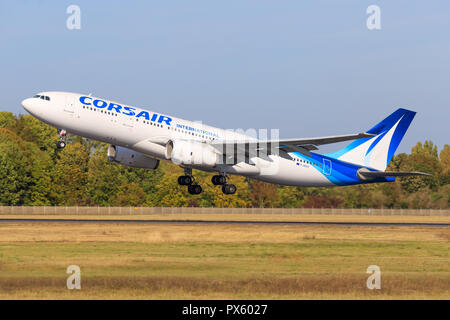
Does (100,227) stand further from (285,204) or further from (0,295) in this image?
(285,204)

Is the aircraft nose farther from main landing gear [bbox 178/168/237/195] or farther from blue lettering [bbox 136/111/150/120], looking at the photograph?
main landing gear [bbox 178/168/237/195]

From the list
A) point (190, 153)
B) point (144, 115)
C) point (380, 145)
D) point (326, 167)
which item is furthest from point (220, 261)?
point (380, 145)

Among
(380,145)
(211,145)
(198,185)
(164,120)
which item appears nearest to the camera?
(164,120)

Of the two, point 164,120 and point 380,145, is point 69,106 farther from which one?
point 380,145

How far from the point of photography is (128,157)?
49.6 m

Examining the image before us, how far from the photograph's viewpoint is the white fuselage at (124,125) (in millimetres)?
42375

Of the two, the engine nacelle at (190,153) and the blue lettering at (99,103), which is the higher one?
the blue lettering at (99,103)

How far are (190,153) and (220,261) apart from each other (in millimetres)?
12309

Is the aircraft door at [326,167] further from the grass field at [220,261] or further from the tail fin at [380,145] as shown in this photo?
the grass field at [220,261]

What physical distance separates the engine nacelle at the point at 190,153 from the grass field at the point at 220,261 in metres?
4.92

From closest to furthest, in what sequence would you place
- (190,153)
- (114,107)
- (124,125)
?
(124,125)
(114,107)
(190,153)

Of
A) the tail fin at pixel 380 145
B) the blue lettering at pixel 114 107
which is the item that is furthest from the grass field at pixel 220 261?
the blue lettering at pixel 114 107

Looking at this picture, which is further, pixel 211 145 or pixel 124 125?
pixel 211 145

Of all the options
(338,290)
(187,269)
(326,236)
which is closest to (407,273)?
(338,290)
